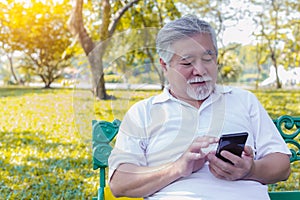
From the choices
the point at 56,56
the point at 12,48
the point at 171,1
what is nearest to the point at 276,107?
the point at 171,1

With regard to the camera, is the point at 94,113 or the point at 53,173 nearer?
the point at 94,113

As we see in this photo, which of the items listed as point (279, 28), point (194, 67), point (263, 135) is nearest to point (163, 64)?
point (194, 67)

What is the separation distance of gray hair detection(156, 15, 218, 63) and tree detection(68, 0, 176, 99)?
0.17 meters

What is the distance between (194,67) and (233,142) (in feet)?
1.08

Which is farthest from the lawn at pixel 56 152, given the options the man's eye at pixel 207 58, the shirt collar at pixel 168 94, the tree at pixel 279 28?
the tree at pixel 279 28

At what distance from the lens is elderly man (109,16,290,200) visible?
66.4 inches

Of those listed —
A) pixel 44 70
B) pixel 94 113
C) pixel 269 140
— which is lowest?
pixel 44 70

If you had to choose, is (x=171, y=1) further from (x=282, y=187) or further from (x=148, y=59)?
(x=148, y=59)

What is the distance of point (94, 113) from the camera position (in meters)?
1.72

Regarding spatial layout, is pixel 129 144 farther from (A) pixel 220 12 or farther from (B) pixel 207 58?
(A) pixel 220 12

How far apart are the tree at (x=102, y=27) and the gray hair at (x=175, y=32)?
0.57 ft

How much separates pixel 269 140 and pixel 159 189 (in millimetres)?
483

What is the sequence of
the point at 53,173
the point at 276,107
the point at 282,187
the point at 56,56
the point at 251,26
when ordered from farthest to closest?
the point at 56,56 < the point at 251,26 < the point at 276,107 < the point at 53,173 < the point at 282,187

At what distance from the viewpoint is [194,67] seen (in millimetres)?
1719
